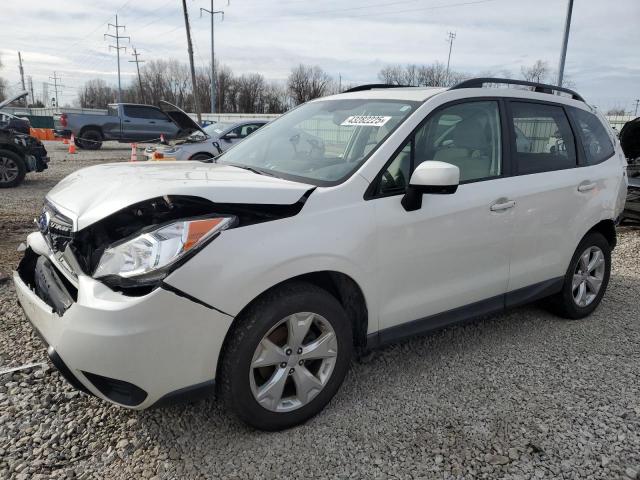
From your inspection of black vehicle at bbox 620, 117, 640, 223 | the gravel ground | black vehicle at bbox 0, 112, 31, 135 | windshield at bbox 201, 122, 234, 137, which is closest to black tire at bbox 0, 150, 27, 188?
windshield at bbox 201, 122, 234, 137

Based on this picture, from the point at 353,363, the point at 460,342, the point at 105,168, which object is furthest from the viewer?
the point at 460,342

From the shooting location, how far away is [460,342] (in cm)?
375

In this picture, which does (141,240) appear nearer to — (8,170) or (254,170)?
(254,170)

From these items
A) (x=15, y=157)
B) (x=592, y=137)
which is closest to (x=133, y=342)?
(x=592, y=137)

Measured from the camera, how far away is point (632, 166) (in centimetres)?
805

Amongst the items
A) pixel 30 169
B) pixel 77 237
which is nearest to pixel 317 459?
pixel 77 237

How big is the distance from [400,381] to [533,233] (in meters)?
1.43

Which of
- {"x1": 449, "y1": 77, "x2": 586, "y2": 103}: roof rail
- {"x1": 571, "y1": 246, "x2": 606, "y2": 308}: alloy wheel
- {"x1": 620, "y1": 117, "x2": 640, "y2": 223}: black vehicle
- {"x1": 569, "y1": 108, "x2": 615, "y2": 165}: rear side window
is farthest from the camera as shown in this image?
{"x1": 620, "y1": 117, "x2": 640, "y2": 223}: black vehicle

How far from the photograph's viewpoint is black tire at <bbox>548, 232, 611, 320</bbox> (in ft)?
13.2

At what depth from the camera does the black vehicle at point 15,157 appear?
400 inches

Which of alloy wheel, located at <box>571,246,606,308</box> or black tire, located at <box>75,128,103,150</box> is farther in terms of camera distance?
→ black tire, located at <box>75,128,103,150</box>

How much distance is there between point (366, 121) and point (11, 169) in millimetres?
9786

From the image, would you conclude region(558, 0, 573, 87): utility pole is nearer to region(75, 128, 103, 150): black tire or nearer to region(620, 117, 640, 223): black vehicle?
region(620, 117, 640, 223): black vehicle

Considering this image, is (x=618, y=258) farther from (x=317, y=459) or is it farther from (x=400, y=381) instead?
(x=317, y=459)
